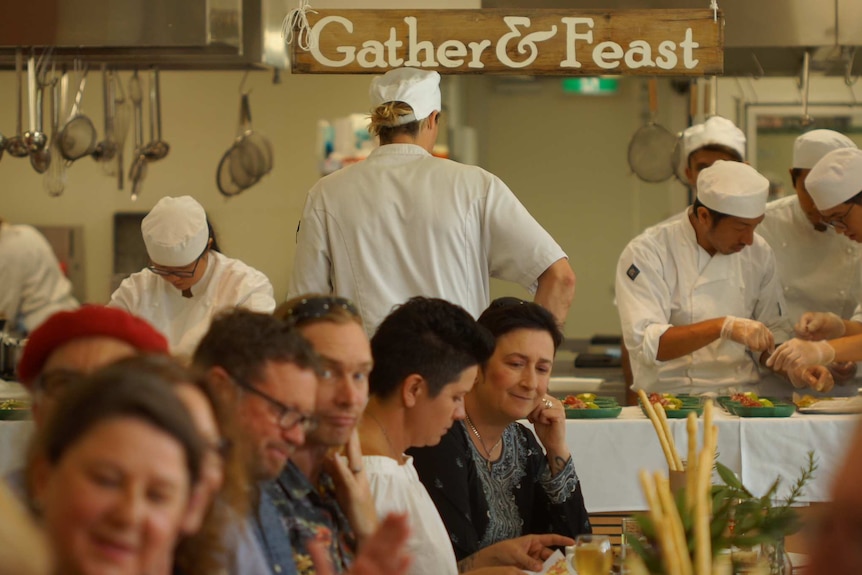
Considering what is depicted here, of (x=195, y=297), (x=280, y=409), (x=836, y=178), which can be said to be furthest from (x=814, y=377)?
(x=280, y=409)

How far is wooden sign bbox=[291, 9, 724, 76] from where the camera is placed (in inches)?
143

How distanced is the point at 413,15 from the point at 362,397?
183 centimetres

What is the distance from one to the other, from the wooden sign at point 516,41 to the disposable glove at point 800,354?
0.98 metres

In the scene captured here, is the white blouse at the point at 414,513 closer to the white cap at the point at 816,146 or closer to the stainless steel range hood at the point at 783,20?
the white cap at the point at 816,146

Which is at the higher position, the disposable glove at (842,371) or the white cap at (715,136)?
the white cap at (715,136)

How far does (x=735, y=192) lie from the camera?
4.16 metres

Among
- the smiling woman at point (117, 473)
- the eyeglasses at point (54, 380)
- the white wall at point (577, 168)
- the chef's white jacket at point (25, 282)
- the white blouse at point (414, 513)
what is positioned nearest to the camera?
the smiling woman at point (117, 473)

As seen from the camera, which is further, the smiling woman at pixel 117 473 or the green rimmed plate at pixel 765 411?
the green rimmed plate at pixel 765 411

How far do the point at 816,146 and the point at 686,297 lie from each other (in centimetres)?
89

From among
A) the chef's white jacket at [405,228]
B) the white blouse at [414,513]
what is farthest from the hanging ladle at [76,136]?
the white blouse at [414,513]

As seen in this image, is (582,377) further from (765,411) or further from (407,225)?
(407,225)

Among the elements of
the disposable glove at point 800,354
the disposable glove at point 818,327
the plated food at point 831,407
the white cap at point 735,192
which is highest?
the white cap at point 735,192

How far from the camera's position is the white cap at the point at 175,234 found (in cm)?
394

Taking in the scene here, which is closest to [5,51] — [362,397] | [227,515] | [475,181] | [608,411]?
[475,181]
